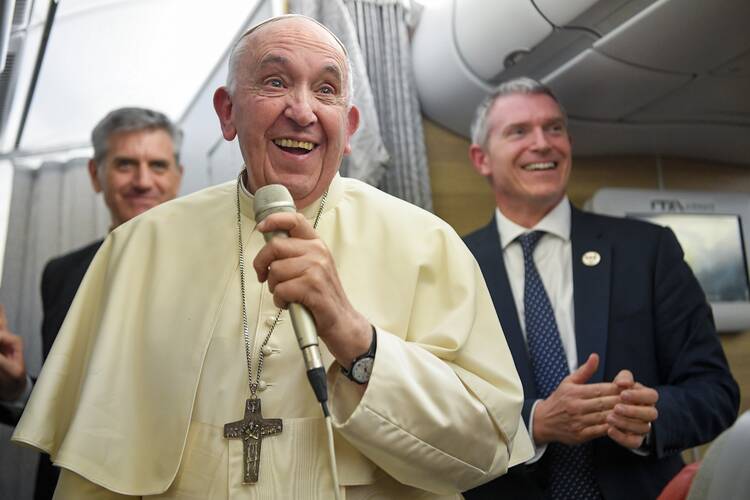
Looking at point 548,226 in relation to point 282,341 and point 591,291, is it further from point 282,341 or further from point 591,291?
point 282,341

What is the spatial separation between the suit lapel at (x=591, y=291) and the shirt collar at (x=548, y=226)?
0.04 metres

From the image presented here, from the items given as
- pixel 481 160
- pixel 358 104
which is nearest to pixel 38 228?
pixel 358 104

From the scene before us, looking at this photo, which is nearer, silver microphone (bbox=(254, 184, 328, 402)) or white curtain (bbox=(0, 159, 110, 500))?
silver microphone (bbox=(254, 184, 328, 402))

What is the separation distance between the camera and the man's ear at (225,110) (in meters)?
1.59

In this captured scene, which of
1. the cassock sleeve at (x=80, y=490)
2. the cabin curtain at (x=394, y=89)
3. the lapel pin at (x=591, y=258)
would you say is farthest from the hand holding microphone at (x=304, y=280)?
the cabin curtain at (x=394, y=89)

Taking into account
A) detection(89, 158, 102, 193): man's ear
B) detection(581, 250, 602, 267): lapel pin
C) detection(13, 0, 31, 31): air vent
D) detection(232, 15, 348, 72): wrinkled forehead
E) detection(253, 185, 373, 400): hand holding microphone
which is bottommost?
detection(253, 185, 373, 400): hand holding microphone

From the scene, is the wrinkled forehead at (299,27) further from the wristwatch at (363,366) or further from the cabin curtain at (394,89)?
the cabin curtain at (394,89)

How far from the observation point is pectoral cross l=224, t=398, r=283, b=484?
125cm

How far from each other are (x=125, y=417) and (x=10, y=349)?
91 cm

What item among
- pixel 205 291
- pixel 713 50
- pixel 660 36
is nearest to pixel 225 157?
pixel 205 291

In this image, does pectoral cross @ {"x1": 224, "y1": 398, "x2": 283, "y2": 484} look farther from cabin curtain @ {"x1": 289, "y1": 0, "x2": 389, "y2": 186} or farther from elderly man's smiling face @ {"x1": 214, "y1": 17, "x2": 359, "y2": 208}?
cabin curtain @ {"x1": 289, "y1": 0, "x2": 389, "y2": 186}

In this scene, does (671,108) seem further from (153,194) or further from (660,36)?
(153,194)

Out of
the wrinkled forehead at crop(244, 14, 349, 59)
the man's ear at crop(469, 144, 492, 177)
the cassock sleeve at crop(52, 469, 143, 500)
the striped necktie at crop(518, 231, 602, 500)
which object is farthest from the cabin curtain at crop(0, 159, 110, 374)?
the wrinkled forehead at crop(244, 14, 349, 59)

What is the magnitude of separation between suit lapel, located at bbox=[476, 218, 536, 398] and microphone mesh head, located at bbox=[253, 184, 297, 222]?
4.10ft
